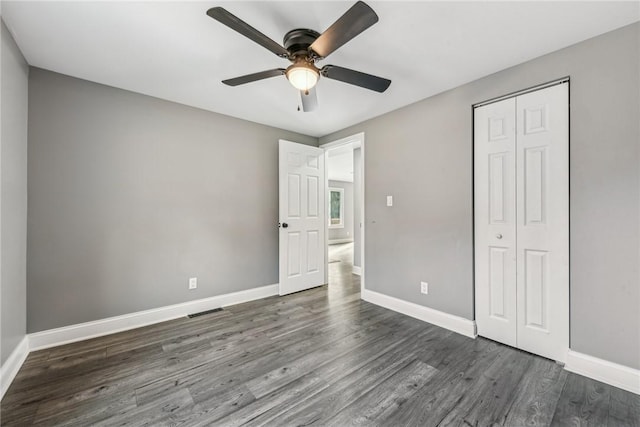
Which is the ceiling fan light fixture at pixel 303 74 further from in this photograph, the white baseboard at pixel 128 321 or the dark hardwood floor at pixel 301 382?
the white baseboard at pixel 128 321

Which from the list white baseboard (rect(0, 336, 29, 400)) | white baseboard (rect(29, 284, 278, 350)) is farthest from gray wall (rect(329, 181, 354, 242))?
white baseboard (rect(0, 336, 29, 400))

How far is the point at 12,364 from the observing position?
1.83m

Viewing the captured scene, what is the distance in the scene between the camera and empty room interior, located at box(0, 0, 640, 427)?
1.61m

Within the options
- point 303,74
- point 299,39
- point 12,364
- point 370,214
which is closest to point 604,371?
point 370,214

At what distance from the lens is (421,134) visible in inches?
113

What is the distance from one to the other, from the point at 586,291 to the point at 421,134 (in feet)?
6.34

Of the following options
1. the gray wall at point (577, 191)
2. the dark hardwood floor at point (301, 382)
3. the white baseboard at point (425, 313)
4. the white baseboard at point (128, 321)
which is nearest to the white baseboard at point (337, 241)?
the white baseboard at point (425, 313)

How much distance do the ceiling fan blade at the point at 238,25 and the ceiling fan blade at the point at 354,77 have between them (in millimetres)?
329

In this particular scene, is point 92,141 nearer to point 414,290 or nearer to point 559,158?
point 414,290

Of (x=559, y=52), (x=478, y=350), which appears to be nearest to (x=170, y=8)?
(x=559, y=52)

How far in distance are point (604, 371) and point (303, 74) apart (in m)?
2.88

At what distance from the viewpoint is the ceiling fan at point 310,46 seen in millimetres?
1284

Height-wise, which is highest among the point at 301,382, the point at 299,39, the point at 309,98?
the point at 299,39

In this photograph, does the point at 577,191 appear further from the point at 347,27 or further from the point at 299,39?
the point at 299,39
